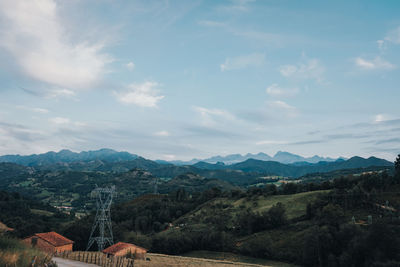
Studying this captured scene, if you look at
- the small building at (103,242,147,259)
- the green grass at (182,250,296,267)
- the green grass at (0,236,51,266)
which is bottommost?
the green grass at (182,250,296,267)

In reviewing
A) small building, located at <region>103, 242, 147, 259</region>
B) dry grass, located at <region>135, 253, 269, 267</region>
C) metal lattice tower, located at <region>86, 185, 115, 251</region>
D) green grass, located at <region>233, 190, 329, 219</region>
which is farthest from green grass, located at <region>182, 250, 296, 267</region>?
green grass, located at <region>233, 190, 329, 219</region>

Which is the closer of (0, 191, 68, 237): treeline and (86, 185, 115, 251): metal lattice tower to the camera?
(86, 185, 115, 251): metal lattice tower

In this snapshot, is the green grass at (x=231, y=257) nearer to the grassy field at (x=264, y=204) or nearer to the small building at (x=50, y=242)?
the small building at (x=50, y=242)

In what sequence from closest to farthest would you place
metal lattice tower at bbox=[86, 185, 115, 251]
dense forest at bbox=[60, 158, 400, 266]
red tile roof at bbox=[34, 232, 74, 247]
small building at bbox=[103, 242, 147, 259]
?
dense forest at bbox=[60, 158, 400, 266] → small building at bbox=[103, 242, 147, 259] → red tile roof at bbox=[34, 232, 74, 247] → metal lattice tower at bbox=[86, 185, 115, 251]

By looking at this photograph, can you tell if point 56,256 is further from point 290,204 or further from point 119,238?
point 290,204

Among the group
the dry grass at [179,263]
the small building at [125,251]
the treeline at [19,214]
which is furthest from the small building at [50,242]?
the treeline at [19,214]

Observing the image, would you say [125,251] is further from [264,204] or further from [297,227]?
[264,204]

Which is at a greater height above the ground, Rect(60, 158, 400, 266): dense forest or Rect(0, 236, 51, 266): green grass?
Rect(0, 236, 51, 266): green grass

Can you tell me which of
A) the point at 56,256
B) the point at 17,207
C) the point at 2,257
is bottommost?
the point at 17,207

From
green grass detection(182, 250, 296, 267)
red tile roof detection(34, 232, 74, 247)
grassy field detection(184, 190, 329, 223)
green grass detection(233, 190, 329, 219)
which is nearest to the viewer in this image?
red tile roof detection(34, 232, 74, 247)

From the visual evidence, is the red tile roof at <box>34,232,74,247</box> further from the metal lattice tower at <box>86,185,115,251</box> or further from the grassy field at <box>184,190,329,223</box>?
the grassy field at <box>184,190,329,223</box>

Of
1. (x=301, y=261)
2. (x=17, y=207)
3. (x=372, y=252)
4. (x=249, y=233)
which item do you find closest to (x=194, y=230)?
(x=249, y=233)
